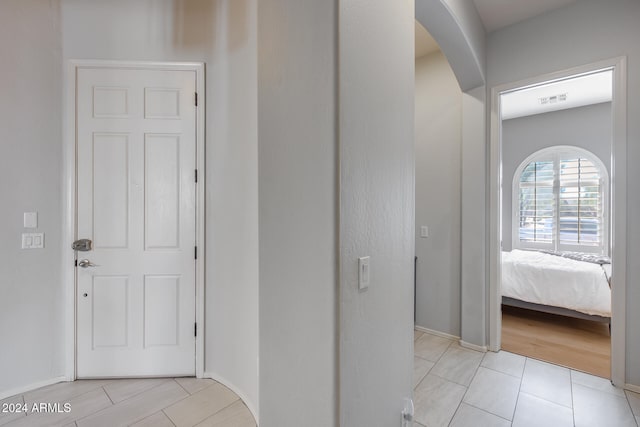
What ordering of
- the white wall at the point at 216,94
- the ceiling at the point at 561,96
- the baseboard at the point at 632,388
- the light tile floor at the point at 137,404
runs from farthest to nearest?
1. the ceiling at the point at 561,96
2. the baseboard at the point at 632,388
3. the white wall at the point at 216,94
4. the light tile floor at the point at 137,404

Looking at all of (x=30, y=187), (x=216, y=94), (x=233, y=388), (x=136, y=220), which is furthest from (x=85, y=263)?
(x=216, y=94)

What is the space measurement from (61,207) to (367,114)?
2.36m

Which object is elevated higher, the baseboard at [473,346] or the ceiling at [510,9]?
the ceiling at [510,9]

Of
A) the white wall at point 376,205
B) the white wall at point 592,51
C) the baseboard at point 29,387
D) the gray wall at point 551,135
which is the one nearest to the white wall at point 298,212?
the white wall at point 376,205

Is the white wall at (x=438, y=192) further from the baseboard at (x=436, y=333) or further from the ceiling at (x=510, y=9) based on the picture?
the ceiling at (x=510, y=9)

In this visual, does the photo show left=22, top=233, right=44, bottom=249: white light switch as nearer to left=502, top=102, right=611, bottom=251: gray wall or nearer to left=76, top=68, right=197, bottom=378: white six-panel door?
left=76, top=68, right=197, bottom=378: white six-panel door

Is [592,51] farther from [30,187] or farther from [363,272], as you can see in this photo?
[30,187]

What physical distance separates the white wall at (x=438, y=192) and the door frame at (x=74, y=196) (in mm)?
2248

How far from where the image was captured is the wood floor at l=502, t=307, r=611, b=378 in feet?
8.09

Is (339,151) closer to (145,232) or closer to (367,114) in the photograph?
(367,114)

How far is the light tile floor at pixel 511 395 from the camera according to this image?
1.78 metres

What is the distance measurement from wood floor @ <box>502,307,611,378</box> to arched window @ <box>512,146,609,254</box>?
2157 mm

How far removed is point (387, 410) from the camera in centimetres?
120

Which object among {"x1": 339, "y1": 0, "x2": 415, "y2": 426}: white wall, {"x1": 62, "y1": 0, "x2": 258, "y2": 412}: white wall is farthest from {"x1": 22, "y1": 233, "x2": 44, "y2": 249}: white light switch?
{"x1": 339, "y1": 0, "x2": 415, "y2": 426}: white wall
